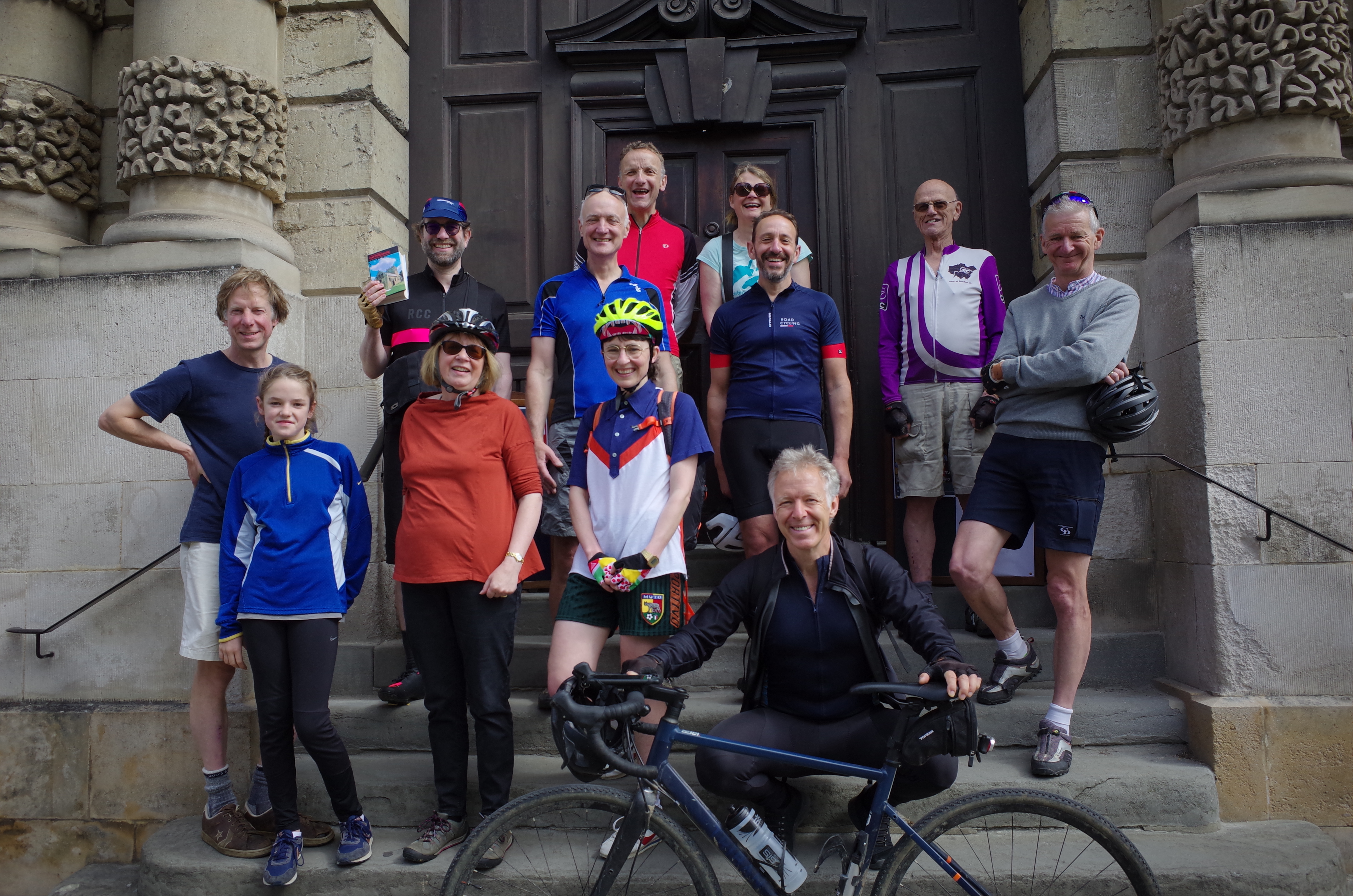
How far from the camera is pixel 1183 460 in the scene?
4230 mm

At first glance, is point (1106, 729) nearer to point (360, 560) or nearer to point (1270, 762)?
point (1270, 762)

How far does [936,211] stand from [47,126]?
486 cm

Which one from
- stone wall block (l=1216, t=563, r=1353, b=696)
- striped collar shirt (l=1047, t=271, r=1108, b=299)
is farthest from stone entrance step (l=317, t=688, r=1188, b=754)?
striped collar shirt (l=1047, t=271, r=1108, b=299)

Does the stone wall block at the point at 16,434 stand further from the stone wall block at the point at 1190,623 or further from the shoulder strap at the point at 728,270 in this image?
the stone wall block at the point at 1190,623

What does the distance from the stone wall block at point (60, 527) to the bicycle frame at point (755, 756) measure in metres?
3.35

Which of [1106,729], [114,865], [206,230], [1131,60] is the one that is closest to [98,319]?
[206,230]

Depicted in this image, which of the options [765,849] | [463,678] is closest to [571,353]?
[463,678]

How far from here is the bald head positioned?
450 cm

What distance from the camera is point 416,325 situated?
4.08 metres

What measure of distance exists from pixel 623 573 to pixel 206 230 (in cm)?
316

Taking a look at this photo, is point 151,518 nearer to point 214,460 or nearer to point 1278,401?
point 214,460

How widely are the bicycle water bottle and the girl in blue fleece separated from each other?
151 cm

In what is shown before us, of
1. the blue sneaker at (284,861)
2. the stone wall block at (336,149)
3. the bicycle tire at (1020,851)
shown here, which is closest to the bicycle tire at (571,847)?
the bicycle tire at (1020,851)

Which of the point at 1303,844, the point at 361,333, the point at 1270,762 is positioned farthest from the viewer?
the point at 361,333
